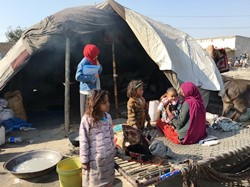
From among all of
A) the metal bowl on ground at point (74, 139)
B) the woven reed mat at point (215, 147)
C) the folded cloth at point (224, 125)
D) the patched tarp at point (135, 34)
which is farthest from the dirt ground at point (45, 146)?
the patched tarp at point (135, 34)

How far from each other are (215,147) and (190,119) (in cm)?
55

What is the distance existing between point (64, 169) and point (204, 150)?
1.90 meters

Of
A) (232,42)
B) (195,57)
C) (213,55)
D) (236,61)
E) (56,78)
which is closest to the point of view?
(195,57)

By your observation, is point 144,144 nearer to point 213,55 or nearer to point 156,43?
point 156,43

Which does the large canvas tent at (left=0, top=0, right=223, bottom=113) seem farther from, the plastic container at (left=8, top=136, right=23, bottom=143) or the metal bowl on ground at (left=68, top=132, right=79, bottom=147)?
the metal bowl on ground at (left=68, top=132, right=79, bottom=147)

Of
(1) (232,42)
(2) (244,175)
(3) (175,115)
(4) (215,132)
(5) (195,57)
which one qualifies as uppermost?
(1) (232,42)

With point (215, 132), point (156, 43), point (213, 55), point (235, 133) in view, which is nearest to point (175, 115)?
point (215, 132)

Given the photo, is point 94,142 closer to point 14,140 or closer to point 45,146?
point 45,146

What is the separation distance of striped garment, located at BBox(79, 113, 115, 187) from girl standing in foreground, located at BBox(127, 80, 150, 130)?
1329mm

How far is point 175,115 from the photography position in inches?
160

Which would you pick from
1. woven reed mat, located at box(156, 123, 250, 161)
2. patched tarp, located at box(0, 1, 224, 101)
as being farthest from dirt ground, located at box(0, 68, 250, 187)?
patched tarp, located at box(0, 1, 224, 101)

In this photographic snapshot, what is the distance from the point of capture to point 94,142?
2645 millimetres

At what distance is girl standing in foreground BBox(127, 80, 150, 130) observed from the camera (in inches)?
155

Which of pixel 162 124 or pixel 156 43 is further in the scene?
pixel 156 43
